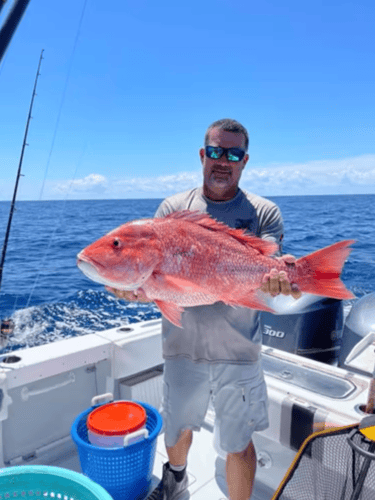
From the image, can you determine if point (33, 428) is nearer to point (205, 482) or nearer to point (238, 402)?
point (205, 482)

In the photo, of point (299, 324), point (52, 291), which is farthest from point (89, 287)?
point (299, 324)

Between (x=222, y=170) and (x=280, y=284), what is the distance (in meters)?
0.85

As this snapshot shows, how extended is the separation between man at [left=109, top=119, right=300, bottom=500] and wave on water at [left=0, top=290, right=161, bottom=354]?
4991 mm

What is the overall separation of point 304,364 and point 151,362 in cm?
138

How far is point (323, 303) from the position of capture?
4.73m

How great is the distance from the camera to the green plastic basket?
1824 millimetres

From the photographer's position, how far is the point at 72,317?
853 centimetres

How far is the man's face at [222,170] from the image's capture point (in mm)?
2490

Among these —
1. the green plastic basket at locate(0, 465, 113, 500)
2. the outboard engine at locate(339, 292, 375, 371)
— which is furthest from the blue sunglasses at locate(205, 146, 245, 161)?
the outboard engine at locate(339, 292, 375, 371)

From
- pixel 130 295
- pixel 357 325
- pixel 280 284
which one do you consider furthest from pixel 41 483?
pixel 357 325

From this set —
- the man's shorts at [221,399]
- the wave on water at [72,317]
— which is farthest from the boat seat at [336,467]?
the wave on water at [72,317]

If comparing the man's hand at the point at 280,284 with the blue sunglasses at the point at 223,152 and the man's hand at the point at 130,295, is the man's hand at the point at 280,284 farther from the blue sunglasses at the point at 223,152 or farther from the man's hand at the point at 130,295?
the blue sunglasses at the point at 223,152

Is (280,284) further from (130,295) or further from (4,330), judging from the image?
(4,330)

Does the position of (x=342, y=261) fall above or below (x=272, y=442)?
above
